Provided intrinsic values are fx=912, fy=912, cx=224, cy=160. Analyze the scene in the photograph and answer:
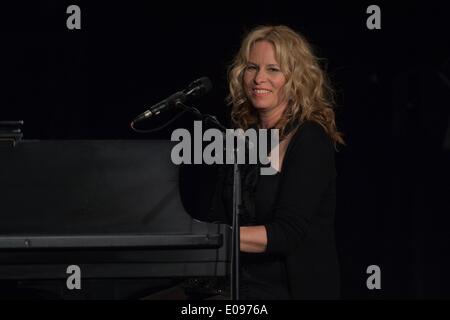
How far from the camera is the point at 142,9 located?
14.2 feet

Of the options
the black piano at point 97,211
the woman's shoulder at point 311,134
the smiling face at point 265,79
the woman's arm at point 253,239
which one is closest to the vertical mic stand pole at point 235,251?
the black piano at point 97,211

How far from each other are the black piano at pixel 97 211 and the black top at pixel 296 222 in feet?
1.46

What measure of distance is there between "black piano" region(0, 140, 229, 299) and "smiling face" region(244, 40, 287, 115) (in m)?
0.70

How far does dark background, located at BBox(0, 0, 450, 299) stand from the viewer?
13.8ft

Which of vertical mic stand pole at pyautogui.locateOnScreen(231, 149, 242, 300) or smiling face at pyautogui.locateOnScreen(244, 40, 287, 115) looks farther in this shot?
smiling face at pyautogui.locateOnScreen(244, 40, 287, 115)

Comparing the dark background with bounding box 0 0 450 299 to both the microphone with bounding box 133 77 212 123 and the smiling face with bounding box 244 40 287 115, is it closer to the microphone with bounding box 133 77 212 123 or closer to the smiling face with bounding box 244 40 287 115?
the smiling face with bounding box 244 40 287 115

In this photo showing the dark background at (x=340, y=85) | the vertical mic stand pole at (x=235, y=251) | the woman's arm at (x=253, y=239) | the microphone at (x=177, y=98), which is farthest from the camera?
the dark background at (x=340, y=85)

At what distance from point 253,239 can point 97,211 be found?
1.82 ft

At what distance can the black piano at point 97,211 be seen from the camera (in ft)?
8.34

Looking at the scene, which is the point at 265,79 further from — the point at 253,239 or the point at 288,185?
the point at 253,239

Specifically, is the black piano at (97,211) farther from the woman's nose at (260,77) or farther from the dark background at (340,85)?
the dark background at (340,85)

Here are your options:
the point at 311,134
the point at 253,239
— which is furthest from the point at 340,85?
the point at 253,239

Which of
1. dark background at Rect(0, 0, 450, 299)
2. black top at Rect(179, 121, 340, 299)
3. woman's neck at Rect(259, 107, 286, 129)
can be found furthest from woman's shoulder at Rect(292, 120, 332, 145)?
dark background at Rect(0, 0, 450, 299)

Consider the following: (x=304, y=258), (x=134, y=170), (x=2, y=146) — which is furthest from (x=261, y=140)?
(x=2, y=146)
